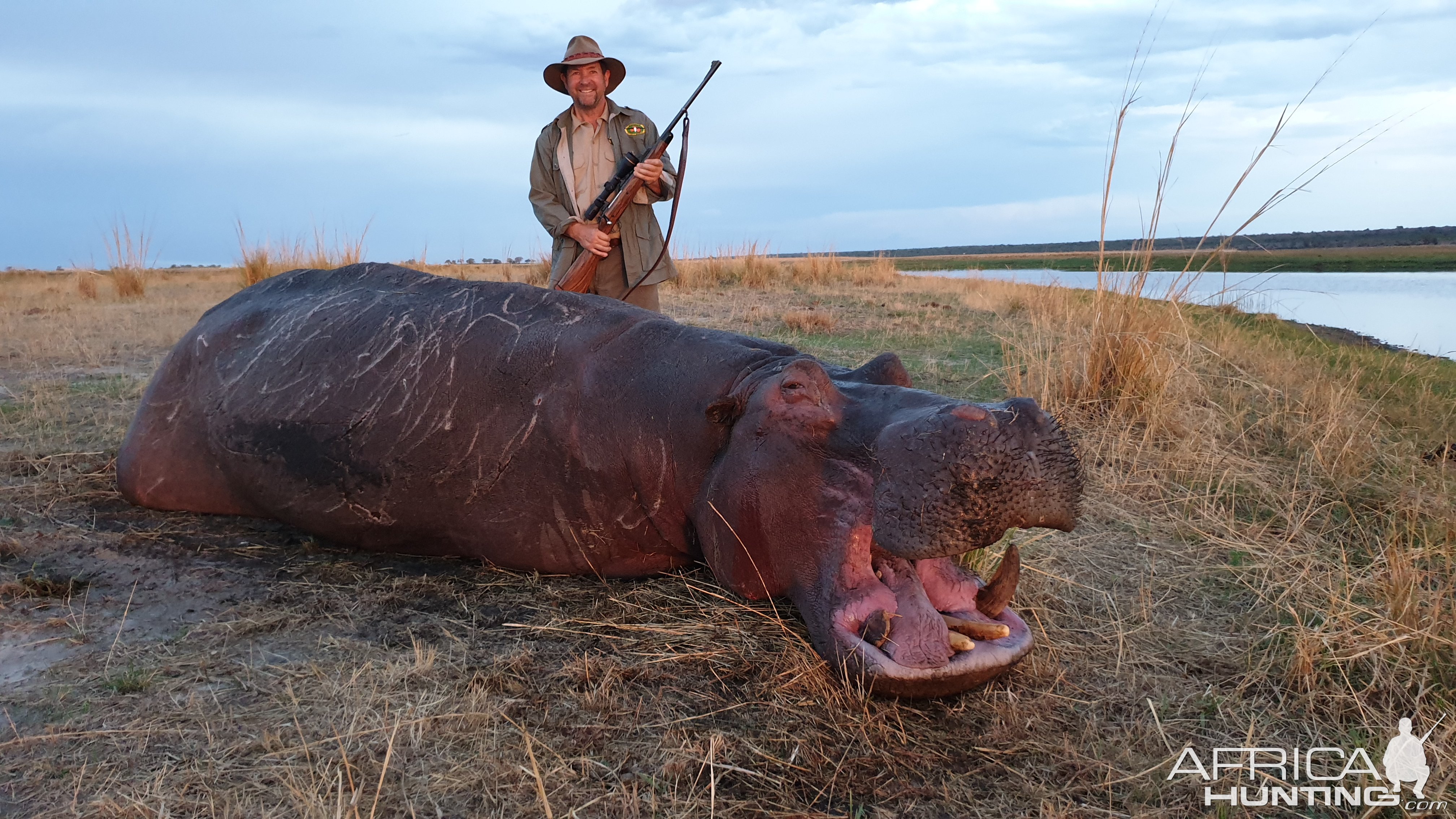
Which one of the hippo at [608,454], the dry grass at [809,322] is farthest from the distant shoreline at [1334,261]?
the hippo at [608,454]

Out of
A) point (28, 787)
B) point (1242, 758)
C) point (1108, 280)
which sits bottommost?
point (1242, 758)

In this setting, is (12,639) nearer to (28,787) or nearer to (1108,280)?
(28,787)

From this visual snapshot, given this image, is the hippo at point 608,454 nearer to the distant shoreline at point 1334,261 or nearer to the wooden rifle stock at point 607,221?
the wooden rifle stock at point 607,221

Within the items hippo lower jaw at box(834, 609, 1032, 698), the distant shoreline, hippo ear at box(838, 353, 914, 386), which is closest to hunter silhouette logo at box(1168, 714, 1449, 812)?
hippo lower jaw at box(834, 609, 1032, 698)

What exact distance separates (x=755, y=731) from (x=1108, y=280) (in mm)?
4399

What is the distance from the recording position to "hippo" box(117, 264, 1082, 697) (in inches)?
86.4

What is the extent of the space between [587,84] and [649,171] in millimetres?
702

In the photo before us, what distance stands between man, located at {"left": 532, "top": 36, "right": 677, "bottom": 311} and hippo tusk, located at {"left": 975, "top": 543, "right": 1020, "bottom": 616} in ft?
12.8

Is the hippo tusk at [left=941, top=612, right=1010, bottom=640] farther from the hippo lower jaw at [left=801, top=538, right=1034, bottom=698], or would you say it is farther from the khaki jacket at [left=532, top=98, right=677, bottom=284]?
the khaki jacket at [left=532, top=98, right=677, bottom=284]

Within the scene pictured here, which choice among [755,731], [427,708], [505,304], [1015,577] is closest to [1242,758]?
[1015,577]

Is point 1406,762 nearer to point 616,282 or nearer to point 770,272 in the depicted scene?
point 616,282

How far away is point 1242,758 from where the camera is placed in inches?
85.7

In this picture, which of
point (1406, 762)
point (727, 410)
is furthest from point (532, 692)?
point (1406, 762)

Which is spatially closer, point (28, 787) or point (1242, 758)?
point (28, 787)
